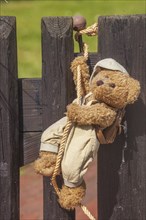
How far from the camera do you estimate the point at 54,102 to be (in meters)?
2.32

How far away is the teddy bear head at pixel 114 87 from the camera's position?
82.3 inches

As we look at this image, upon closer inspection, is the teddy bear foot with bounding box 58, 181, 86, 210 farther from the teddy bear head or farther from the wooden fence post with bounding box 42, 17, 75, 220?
the teddy bear head

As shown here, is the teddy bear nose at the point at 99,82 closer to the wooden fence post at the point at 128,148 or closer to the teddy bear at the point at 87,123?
the teddy bear at the point at 87,123

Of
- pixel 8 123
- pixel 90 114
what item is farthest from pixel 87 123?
pixel 8 123

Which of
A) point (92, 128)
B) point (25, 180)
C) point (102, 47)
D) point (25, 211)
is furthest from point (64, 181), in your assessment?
point (25, 180)

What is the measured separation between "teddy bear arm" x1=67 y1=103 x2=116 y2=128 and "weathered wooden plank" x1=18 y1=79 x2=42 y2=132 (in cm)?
27

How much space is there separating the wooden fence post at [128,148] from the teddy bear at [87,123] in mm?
122

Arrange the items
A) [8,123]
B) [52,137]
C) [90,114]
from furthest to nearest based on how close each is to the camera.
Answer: [8,123] < [52,137] < [90,114]

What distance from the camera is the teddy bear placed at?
2.09m

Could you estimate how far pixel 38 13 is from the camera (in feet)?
37.2

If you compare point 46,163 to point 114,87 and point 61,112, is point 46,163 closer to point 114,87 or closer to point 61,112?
point 61,112

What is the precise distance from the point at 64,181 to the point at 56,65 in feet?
1.52

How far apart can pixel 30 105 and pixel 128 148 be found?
446 mm

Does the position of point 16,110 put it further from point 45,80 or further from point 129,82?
point 129,82
